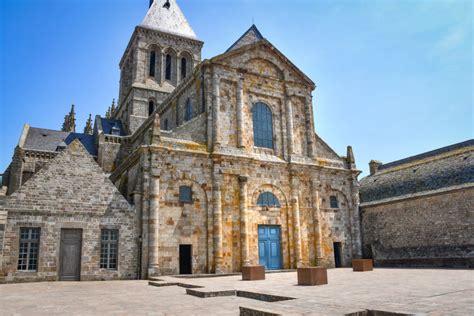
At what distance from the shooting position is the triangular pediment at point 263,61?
2412cm

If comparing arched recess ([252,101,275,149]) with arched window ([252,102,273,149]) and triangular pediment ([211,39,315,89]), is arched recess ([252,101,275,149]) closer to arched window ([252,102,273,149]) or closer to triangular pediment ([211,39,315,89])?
arched window ([252,102,273,149])

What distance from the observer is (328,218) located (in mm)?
25422

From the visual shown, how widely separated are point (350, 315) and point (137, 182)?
1589 cm

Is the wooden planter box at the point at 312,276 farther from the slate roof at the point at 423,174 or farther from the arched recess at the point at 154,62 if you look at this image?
the arched recess at the point at 154,62

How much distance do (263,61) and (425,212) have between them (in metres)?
14.2

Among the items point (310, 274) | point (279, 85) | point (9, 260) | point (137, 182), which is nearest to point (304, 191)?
point (279, 85)

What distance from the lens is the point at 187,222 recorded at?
20.3m

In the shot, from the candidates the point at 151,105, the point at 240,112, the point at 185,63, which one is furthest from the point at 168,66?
the point at 240,112

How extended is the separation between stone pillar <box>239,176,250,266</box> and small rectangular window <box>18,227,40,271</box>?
10.3 metres

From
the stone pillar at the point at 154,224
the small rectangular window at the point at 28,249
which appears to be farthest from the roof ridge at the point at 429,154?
the small rectangular window at the point at 28,249

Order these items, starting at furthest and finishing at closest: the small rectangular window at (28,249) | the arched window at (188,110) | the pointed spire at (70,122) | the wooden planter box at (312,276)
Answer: the pointed spire at (70,122) → the arched window at (188,110) → the small rectangular window at (28,249) → the wooden planter box at (312,276)

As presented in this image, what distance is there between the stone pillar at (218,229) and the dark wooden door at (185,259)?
1462 mm

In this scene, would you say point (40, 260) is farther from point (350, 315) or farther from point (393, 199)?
point (393, 199)

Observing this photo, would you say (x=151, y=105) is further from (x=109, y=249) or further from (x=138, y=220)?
(x=109, y=249)
